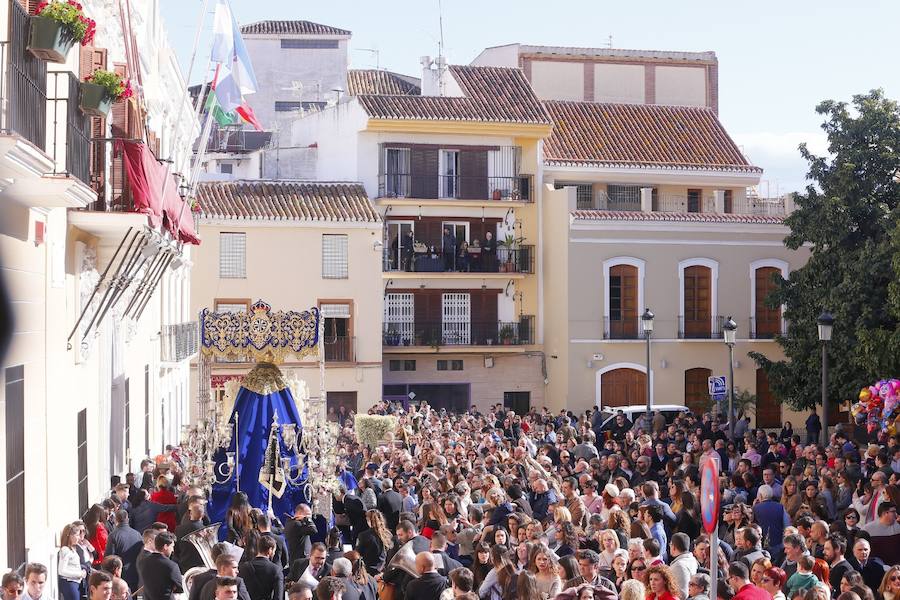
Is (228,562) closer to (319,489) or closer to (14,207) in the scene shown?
(14,207)

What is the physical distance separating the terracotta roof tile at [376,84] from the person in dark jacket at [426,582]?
38341 millimetres

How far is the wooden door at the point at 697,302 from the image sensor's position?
130 feet

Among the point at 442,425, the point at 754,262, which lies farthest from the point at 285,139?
the point at 442,425

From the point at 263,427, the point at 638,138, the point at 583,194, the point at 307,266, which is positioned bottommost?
the point at 263,427

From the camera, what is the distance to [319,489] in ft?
59.0

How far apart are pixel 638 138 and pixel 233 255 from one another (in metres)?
13.6

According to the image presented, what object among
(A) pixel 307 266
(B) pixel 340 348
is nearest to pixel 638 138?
(A) pixel 307 266

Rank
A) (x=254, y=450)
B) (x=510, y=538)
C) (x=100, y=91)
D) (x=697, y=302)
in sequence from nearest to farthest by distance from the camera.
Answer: (x=510, y=538), (x=100, y=91), (x=254, y=450), (x=697, y=302)

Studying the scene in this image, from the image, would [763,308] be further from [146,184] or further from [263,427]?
[146,184]

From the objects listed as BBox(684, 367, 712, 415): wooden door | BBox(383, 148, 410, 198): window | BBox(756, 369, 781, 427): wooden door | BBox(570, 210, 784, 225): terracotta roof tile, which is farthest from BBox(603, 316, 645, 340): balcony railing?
BBox(383, 148, 410, 198): window

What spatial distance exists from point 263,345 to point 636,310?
2121 cm

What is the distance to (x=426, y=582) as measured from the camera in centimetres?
1118

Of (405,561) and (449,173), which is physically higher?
(449,173)

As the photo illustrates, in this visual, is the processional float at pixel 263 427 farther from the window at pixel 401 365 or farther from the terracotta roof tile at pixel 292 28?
the terracotta roof tile at pixel 292 28
